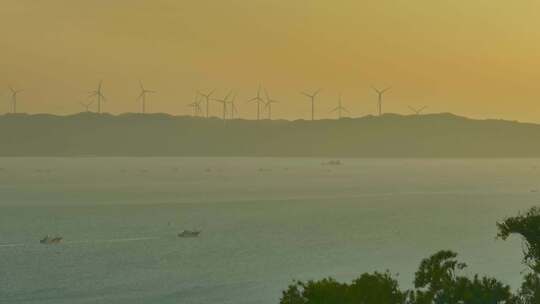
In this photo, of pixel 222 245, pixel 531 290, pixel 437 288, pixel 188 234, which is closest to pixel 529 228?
pixel 531 290

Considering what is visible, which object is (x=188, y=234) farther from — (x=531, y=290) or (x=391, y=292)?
(x=391, y=292)

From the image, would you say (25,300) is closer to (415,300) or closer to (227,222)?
(415,300)

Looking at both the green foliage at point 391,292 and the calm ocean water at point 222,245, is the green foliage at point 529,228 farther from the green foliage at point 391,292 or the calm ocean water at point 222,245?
the calm ocean water at point 222,245

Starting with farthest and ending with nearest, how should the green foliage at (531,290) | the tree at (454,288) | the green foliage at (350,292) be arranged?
the green foliage at (531,290), the tree at (454,288), the green foliage at (350,292)

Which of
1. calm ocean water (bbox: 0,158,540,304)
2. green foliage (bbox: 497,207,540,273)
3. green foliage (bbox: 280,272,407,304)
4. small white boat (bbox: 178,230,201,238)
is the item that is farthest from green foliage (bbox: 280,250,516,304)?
small white boat (bbox: 178,230,201,238)

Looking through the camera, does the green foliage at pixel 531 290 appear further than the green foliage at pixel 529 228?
No

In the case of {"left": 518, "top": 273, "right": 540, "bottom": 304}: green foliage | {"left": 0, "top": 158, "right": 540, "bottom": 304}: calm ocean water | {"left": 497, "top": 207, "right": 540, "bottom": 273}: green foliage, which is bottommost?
{"left": 0, "top": 158, "right": 540, "bottom": 304}: calm ocean water

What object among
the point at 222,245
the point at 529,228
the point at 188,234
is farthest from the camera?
the point at 188,234

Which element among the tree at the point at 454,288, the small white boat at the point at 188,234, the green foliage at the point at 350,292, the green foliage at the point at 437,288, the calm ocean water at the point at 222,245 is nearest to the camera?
the green foliage at the point at 350,292

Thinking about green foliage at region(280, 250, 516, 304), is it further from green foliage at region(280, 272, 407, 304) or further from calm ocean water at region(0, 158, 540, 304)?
calm ocean water at region(0, 158, 540, 304)

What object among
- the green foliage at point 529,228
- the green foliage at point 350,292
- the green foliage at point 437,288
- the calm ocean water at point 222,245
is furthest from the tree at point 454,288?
the calm ocean water at point 222,245

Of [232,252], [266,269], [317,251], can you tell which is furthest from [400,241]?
[266,269]
